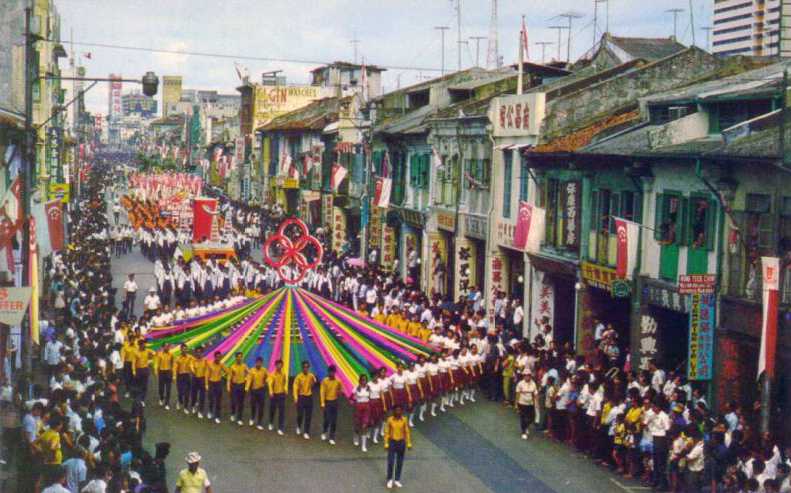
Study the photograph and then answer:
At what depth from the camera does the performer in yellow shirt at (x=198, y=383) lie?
24172 millimetres

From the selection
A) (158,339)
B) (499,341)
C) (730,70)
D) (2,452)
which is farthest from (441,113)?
(2,452)

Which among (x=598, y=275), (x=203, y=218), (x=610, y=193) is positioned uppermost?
(x=610, y=193)

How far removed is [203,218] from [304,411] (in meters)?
25.6

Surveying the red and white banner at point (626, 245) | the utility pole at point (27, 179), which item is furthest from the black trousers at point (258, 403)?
the red and white banner at point (626, 245)

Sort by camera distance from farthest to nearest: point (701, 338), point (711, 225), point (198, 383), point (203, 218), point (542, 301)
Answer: point (203, 218)
point (542, 301)
point (711, 225)
point (198, 383)
point (701, 338)

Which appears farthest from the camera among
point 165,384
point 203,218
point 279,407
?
point 203,218

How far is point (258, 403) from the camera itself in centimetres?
2353

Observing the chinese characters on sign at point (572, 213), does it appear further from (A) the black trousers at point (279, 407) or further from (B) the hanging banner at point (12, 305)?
(B) the hanging banner at point (12, 305)

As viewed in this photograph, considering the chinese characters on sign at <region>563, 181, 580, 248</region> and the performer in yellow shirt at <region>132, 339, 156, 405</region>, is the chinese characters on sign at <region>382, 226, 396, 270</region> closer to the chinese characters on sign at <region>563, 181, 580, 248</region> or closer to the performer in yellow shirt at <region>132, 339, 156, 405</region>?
the chinese characters on sign at <region>563, 181, 580, 248</region>

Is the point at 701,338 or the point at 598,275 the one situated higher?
the point at 598,275

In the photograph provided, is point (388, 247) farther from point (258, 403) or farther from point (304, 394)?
point (304, 394)

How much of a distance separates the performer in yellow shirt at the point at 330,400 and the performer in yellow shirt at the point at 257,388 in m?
1.50

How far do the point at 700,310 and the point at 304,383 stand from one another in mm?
8327

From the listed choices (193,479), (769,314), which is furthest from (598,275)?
(193,479)
